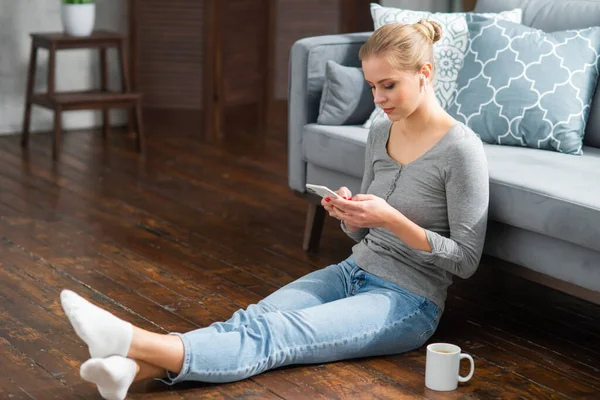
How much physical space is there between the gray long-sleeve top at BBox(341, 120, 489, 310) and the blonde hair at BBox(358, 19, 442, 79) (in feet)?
0.64

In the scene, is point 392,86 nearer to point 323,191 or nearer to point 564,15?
point 323,191

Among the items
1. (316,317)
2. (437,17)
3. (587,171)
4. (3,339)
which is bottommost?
(3,339)

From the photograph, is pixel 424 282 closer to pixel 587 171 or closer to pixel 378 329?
pixel 378 329

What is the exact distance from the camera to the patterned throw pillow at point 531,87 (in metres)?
2.76

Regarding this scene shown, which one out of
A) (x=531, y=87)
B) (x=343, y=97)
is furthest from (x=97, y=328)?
(x=531, y=87)

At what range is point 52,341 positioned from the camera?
2.36 meters

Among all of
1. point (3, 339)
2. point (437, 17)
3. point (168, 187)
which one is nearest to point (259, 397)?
point (3, 339)

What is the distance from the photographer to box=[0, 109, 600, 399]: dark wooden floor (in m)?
2.17

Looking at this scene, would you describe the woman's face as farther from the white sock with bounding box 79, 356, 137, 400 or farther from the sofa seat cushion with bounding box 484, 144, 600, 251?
the white sock with bounding box 79, 356, 137, 400

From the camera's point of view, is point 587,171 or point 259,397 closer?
point 259,397

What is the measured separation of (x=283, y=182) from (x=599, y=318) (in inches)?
66.4

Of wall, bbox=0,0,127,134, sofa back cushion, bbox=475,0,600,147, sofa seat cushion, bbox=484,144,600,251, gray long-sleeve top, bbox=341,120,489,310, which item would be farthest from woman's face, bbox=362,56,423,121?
wall, bbox=0,0,127,134

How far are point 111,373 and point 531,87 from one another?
4.94ft

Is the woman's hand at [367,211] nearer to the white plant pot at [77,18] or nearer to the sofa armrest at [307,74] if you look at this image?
the sofa armrest at [307,74]
